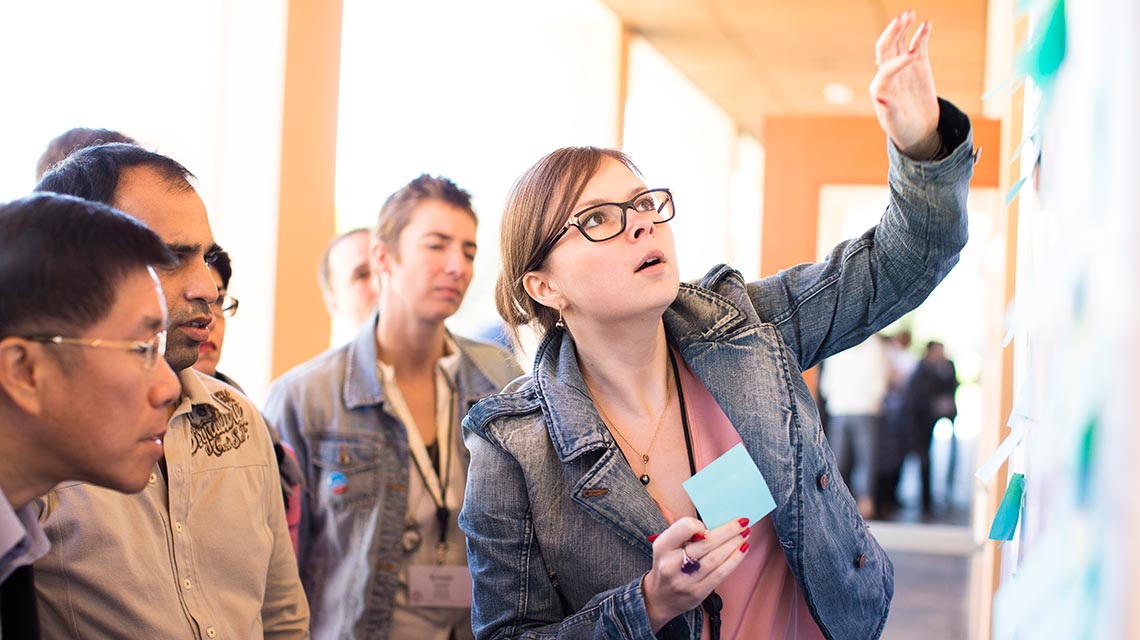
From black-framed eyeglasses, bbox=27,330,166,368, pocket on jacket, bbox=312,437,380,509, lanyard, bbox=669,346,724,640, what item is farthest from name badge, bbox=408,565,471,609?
black-framed eyeglasses, bbox=27,330,166,368

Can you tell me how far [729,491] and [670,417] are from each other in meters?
0.37

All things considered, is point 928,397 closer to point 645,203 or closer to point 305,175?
point 305,175

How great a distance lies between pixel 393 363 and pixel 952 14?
5350 millimetres

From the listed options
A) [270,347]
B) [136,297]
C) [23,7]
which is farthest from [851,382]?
[136,297]

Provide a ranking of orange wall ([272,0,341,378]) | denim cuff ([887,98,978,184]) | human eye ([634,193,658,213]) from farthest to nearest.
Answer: orange wall ([272,0,341,378]), human eye ([634,193,658,213]), denim cuff ([887,98,978,184])

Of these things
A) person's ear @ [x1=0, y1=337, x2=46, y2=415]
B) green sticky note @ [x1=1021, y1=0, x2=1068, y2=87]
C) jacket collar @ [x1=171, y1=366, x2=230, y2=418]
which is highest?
green sticky note @ [x1=1021, y1=0, x2=1068, y2=87]

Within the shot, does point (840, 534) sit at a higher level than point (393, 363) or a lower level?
lower

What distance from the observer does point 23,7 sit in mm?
2826

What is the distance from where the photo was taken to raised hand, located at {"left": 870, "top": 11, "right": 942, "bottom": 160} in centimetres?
140

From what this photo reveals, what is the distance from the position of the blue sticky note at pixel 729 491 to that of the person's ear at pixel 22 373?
80 cm

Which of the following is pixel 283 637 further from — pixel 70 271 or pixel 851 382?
pixel 851 382

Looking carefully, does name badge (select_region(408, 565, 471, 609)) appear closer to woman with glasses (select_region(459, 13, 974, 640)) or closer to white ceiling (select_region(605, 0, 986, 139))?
woman with glasses (select_region(459, 13, 974, 640))

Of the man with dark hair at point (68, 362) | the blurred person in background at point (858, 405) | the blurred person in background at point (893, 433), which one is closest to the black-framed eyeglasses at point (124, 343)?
the man with dark hair at point (68, 362)

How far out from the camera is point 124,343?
47.4 inches
